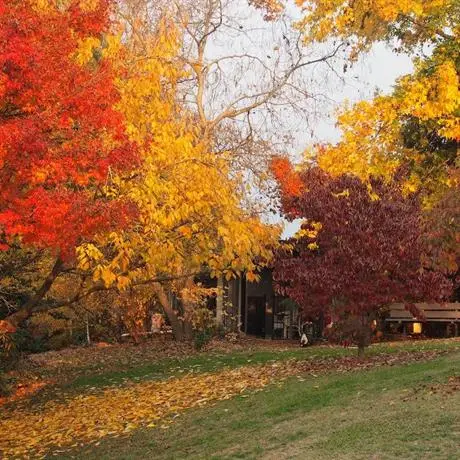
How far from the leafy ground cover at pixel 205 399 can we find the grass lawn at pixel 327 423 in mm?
37

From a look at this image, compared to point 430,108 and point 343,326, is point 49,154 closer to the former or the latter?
point 343,326

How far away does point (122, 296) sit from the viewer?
1106 inches

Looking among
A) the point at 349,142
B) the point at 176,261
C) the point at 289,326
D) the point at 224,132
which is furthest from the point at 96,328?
the point at 176,261

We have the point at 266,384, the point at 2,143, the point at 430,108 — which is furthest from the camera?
the point at 430,108

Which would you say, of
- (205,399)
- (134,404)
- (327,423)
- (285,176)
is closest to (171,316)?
(285,176)

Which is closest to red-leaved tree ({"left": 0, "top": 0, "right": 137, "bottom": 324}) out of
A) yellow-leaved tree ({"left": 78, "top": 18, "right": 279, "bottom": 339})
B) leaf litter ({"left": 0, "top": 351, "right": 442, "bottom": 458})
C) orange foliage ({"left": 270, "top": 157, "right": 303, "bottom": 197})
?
yellow-leaved tree ({"left": 78, "top": 18, "right": 279, "bottom": 339})

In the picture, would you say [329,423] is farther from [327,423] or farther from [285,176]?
[285,176]

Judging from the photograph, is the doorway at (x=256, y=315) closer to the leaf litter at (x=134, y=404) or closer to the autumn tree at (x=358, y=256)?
the leaf litter at (x=134, y=404)

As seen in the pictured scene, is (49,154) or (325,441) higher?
(49,154)

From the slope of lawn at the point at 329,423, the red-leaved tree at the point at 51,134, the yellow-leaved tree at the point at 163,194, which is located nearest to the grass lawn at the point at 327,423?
the slope of lawn at the point at 329,423

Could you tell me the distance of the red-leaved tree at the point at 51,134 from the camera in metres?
9.85

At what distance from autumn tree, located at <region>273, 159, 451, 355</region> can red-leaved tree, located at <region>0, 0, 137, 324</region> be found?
4792 millimetres

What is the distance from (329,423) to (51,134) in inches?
226

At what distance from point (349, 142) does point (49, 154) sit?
52.3ft
